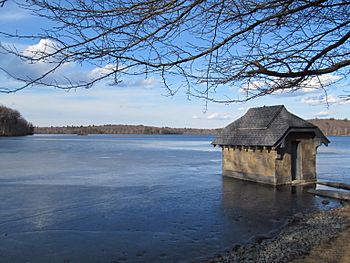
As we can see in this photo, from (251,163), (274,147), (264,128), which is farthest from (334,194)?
(264,128)

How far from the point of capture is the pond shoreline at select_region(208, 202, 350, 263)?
8.41 metres

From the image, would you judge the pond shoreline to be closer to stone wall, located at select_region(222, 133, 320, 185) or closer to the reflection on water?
the reflection on water

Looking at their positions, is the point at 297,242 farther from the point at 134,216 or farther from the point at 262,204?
the point at 134,216

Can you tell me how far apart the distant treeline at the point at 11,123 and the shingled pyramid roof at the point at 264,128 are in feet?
430

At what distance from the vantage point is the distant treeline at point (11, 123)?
5385 inches

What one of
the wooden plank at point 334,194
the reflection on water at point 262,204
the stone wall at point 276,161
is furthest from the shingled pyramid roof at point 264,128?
the wooden plank at point 334,194

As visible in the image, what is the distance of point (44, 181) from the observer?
23031 millimetres

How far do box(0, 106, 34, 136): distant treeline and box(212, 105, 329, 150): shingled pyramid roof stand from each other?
5154 inches

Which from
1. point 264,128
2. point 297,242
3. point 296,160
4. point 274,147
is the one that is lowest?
point 297,242

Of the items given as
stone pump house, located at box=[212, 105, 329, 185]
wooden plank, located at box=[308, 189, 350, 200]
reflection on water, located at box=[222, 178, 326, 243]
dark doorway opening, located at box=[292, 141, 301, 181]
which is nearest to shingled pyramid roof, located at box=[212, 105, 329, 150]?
stone pump house, located at box=[212, 105, 329, 185]

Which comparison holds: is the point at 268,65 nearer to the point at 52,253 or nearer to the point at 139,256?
the point at 139,256

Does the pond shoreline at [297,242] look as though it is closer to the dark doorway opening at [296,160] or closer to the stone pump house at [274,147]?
the stone pump house at [274,147]

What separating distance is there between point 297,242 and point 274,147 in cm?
984

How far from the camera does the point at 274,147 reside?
62.4 feet
